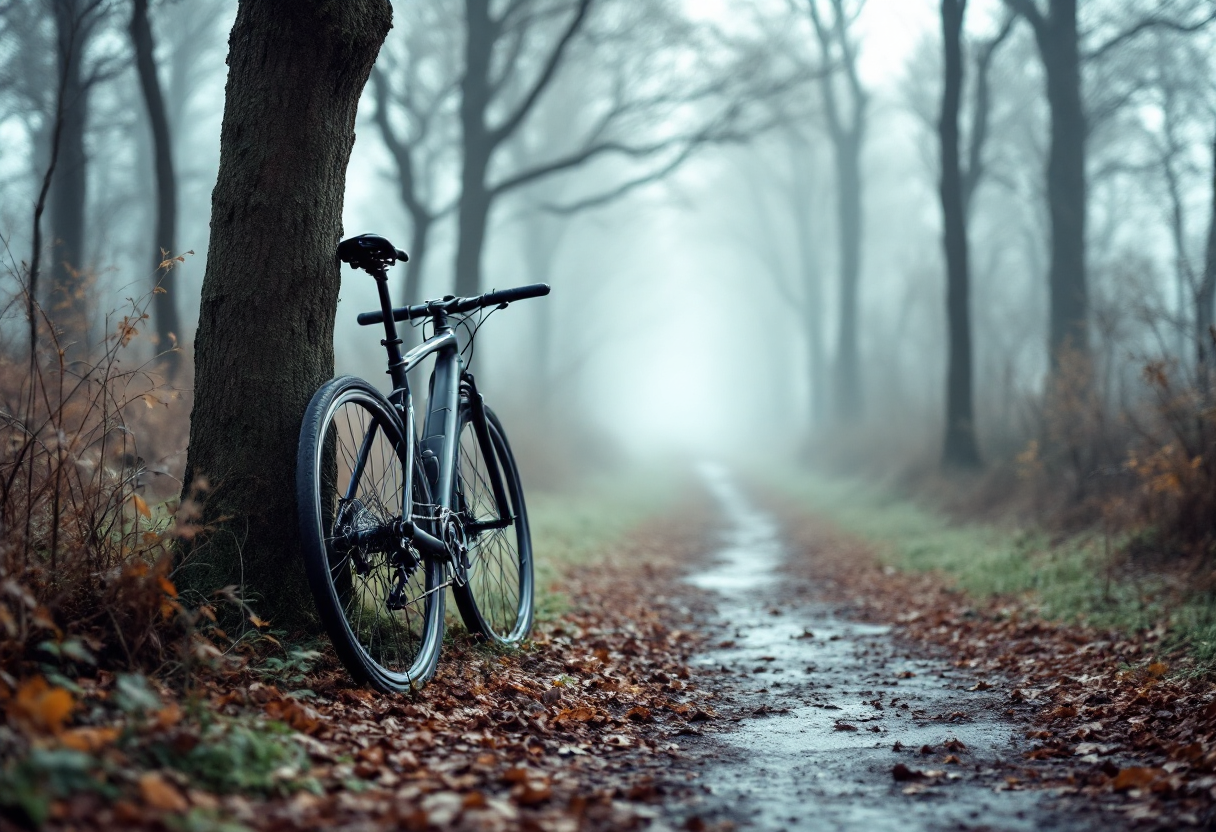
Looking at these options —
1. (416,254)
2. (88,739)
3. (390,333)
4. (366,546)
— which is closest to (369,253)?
(390,333)

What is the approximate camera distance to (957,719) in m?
4.24

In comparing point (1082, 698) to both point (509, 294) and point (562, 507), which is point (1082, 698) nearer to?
point (509, 294)

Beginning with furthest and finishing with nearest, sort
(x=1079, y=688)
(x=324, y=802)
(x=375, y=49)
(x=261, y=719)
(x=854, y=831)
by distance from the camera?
1. (x=1079, y=688)
2. (x=375, y=49)
3. (x=261, y=719)
4. (x=854, y=831)
5. (x=324, y=802)

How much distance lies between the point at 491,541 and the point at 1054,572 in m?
4.70

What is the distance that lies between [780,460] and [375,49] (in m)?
27.4

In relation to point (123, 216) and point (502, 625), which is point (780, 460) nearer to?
point (123, 216)

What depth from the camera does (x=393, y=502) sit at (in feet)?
13.3

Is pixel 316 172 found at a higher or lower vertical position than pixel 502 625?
higher

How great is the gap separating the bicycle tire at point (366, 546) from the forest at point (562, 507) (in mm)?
35

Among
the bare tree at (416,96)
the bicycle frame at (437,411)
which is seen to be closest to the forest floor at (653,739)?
the bicycle frame at (437,411)

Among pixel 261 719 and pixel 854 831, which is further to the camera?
pixel 261 719

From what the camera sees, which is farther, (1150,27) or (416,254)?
(416,254)

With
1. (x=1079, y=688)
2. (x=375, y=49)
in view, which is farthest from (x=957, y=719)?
(x=375, y=49)

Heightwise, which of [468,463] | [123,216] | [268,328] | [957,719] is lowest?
[957,719]
